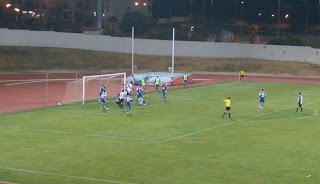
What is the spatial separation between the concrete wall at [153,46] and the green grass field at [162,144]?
140 ft

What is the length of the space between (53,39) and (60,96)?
45.6 m

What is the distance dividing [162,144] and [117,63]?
61.6 meters

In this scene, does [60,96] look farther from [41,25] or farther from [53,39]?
[41,25]

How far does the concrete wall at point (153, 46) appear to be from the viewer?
8744 cm

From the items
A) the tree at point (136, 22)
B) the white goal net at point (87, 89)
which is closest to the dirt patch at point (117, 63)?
the white goal net at point (87, 89)

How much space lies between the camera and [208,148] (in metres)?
27.1

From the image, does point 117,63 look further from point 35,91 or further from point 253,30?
point 35,91

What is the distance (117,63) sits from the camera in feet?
291

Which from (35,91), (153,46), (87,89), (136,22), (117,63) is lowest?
(35,91)

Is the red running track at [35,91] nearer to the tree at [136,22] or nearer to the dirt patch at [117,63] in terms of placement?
the dirt patch at [117,63]

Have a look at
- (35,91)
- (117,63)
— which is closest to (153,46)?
(117,63)

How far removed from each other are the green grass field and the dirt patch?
126 ft

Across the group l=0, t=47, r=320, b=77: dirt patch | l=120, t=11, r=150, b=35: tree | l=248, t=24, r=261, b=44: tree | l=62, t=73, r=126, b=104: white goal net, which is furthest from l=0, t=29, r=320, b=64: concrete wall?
l=62, t=73, r=126, b=104: white goal net

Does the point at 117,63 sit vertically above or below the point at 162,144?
above
